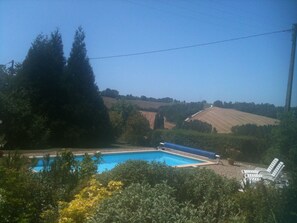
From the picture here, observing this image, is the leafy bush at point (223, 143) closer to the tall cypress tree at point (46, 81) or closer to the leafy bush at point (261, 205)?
the tall cypress tree at point (46, 81)

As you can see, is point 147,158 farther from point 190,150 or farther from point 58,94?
point 58,94

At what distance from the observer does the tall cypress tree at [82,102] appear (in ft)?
62.4

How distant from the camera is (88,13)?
379 inches

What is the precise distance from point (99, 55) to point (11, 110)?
694cm

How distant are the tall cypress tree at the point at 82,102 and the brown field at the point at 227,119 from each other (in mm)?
11320

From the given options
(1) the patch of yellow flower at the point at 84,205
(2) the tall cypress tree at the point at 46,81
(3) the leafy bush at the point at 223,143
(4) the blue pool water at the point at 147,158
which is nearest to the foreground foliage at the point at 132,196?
(1) the patch of yellow flower at the point at 84,205

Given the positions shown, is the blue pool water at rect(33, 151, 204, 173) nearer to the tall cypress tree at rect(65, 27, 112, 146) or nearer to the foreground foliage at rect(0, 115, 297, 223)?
the tall cypress tree at rect(65, 27, 112, 146)

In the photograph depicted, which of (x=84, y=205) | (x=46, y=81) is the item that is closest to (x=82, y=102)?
(x=46, y=81)

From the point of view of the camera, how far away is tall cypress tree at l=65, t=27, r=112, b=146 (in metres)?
19.0

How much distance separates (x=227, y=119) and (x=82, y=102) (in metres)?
15.4

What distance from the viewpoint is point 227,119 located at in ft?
96.0

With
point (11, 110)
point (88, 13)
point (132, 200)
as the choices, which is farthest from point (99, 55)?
point (132, 200)

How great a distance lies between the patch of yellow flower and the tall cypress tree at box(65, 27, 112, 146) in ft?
44.2

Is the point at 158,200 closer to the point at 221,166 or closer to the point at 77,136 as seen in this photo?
the point at 221,166
